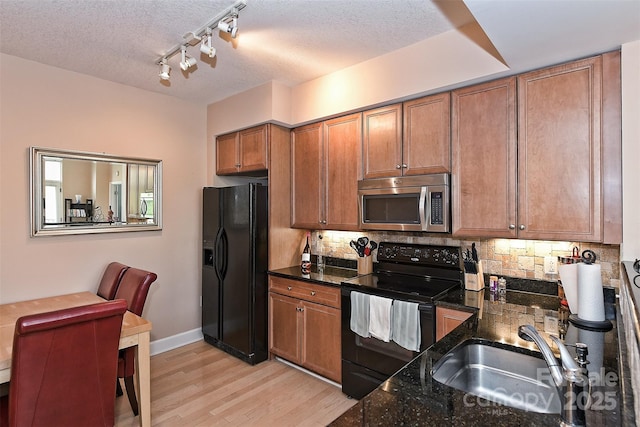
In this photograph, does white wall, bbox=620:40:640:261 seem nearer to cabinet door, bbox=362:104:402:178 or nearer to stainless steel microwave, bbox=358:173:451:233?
stainless steel microwave, bbox=358:173:451:233

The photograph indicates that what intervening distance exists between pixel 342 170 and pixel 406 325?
140cm

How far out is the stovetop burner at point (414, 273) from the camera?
7.64 feet

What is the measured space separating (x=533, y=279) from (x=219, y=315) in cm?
284

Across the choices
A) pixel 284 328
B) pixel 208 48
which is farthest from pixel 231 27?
pixel 284 328

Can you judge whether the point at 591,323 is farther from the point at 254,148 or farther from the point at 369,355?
the point at 254,148

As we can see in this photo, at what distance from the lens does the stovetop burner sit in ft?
7.64

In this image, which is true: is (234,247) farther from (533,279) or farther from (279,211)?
(533,279)

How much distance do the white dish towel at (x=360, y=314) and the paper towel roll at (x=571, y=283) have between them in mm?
1186

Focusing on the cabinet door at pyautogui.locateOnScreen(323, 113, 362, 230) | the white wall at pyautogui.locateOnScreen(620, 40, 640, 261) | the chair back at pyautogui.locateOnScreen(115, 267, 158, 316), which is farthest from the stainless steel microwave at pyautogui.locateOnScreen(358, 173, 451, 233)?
the chair back at pyautogui.locateOnScreen(115, 267, 158, 316)

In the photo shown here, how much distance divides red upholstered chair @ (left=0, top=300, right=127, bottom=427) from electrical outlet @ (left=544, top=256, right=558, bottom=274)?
2556 millimetres

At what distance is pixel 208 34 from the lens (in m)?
2.16

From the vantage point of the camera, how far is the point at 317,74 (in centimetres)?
300

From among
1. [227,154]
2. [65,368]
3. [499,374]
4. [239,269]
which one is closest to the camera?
[499,374]

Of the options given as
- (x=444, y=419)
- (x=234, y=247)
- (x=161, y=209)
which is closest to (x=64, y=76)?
(x=161, y=209)
